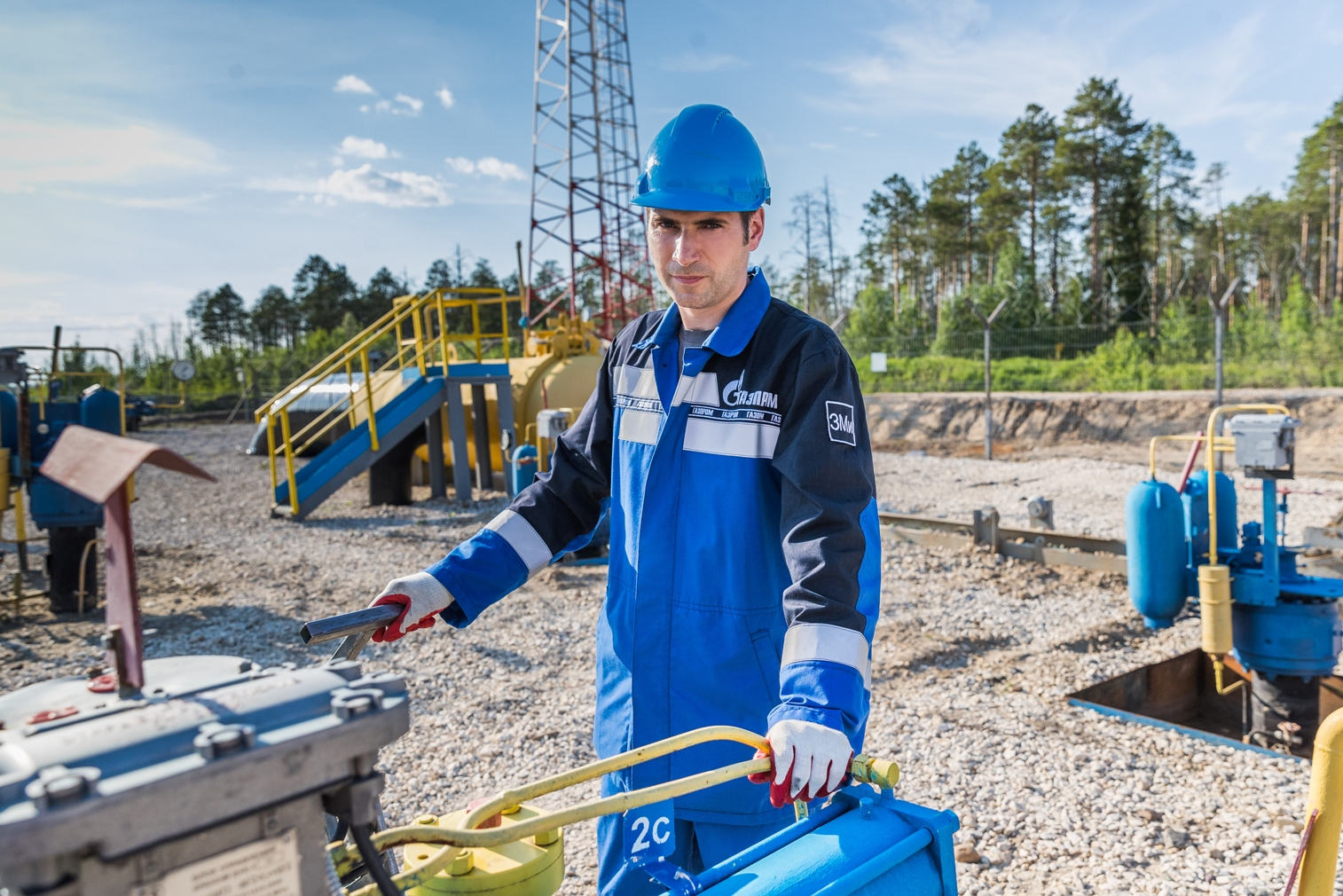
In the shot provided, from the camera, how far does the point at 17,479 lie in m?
6.39

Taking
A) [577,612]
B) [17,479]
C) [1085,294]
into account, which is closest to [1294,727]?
[577,612]

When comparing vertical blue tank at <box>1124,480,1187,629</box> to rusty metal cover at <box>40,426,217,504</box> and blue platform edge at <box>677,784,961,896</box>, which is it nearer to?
blue platform edge at <box>677,784,961,896</box>

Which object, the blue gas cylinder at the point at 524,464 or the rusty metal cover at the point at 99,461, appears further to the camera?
the blue gas cylinder at the point at 524,464

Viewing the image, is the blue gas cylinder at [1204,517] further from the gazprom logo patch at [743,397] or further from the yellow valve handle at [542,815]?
the yellow valve handle at [542,815]

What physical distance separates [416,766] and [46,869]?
344cm

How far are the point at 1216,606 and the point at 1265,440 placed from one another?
857 millimetres

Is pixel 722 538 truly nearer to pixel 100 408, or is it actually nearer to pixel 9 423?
pixel 100 408

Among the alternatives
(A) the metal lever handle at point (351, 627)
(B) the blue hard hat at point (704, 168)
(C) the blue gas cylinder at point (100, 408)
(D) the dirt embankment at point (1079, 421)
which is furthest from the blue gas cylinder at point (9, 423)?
(D) the dirt embankment at point (1079, 421)

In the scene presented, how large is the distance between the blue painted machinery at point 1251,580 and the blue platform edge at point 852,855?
146 inches

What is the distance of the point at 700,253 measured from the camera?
1866mm

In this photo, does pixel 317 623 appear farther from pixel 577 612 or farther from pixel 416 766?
pixel 577 612

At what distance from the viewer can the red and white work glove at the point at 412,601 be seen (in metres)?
1.69

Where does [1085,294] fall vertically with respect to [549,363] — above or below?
above

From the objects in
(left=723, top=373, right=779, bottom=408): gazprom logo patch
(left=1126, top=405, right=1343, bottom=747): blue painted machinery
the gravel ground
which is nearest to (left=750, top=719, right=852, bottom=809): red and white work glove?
(left=723, top=373, right=779, bottom=408): gazprom logo patch
